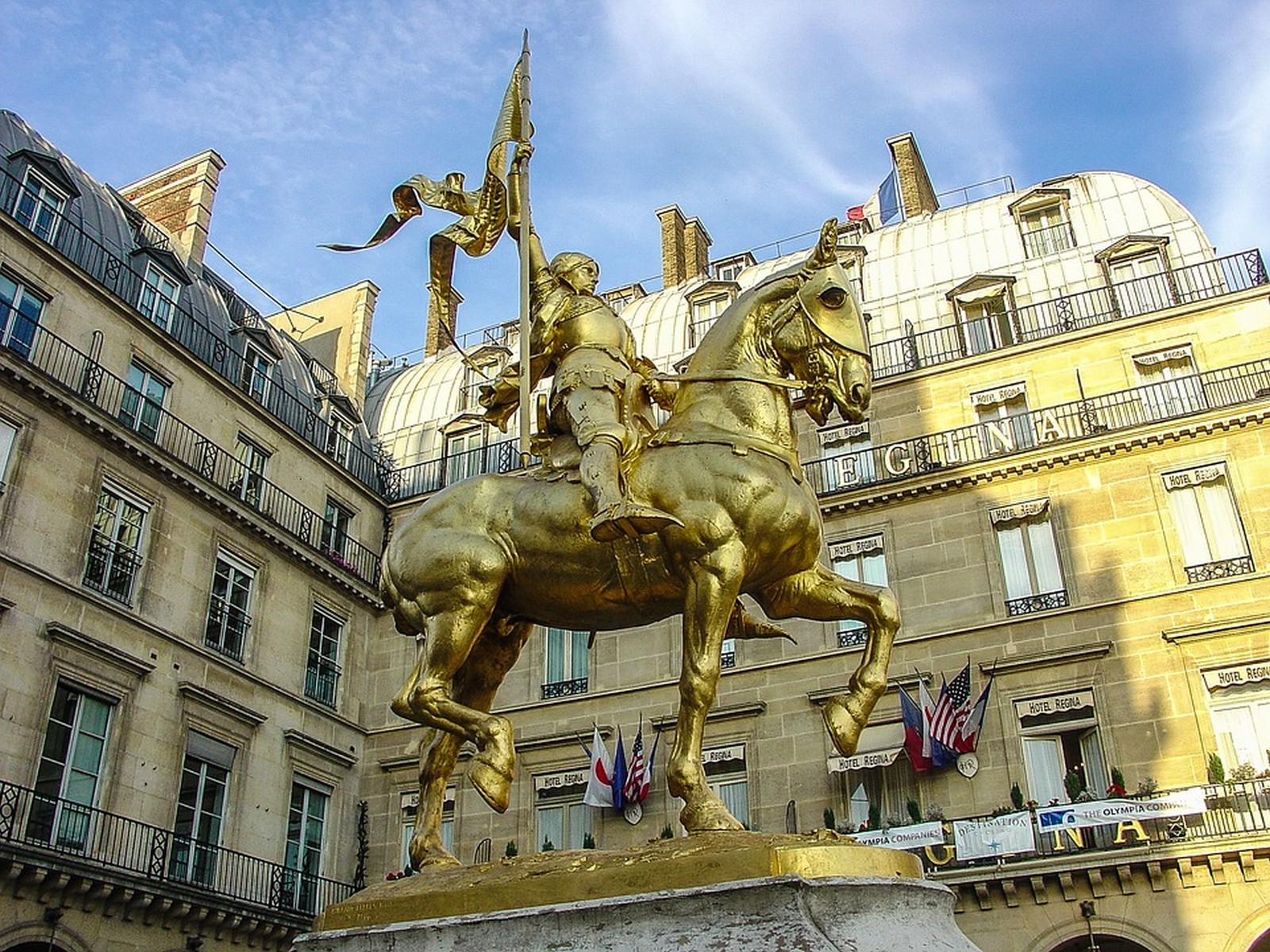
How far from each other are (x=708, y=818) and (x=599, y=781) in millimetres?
17243

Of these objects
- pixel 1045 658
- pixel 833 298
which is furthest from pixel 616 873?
pixel 1045 658

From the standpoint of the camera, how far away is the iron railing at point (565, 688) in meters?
24.1

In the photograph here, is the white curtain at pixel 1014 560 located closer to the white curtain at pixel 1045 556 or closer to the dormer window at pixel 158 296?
the white curtain at pixel 1045 556

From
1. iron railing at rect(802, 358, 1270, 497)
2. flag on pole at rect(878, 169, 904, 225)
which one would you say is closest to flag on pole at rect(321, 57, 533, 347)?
iron railing at rect(802, 358, 1270, 497)

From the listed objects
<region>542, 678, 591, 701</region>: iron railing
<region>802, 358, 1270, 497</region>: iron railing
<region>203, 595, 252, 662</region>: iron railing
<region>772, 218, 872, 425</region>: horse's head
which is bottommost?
<region>772, 218, 872, 425</region>: horse's head

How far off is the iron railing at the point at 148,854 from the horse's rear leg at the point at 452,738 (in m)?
13.7

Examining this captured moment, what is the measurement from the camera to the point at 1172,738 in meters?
19.4

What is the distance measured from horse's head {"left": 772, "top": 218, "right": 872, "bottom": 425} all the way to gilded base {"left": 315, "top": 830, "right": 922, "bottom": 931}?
2.22m

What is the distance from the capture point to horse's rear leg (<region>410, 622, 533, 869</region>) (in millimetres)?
5879

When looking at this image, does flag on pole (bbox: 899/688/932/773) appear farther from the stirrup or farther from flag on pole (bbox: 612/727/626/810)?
the stirrup

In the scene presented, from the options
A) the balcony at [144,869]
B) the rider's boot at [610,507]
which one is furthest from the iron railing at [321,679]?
the rider's boot at [610,507]

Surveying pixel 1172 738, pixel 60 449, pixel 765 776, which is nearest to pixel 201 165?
pixel 60 449

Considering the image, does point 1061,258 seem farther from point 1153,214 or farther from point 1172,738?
point 1172,738

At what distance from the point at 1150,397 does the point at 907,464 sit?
454 cm
